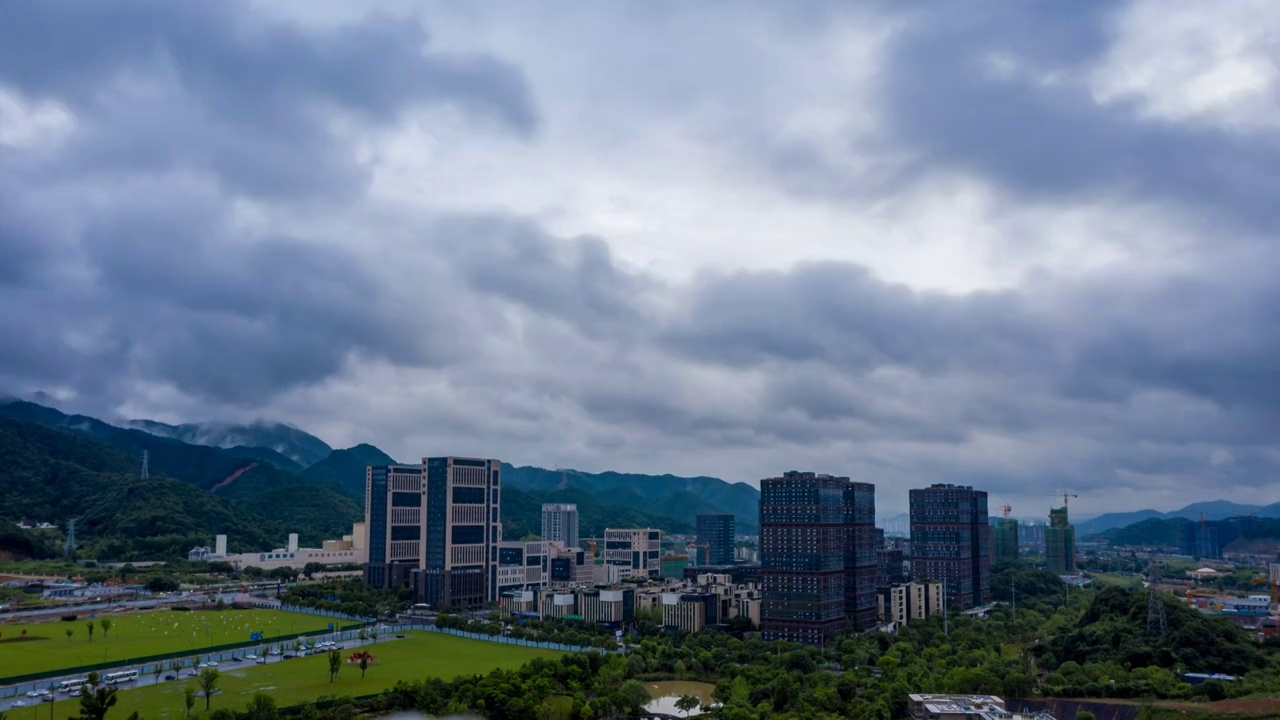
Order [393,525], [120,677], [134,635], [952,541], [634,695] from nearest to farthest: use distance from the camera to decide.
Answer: [634,695], [120,677], [134,635], [393,525], [952,541]

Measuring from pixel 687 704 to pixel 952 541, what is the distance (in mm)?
45035

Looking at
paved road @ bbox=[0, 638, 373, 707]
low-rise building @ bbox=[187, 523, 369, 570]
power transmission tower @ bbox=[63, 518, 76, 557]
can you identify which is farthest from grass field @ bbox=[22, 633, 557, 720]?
power transmission tower @ bbox=[63, 518, 76, 557]

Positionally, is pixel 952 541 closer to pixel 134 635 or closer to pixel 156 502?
pixel 134 635

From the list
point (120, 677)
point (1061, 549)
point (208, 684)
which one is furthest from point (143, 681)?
point (1061, 549)

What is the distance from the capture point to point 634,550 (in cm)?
9681

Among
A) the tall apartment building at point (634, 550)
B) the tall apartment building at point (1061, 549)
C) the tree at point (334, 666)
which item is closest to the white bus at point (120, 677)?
the tree at point (334, 666)

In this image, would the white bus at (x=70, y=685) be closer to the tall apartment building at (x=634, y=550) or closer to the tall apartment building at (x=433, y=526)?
the tall apartment building at (x=433, y=526)

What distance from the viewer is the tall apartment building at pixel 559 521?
411 ft

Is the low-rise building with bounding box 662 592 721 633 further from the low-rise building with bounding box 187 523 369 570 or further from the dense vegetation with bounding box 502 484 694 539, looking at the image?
the dense vegetation with bounding box 502 484 694 539

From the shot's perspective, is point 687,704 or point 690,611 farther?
point 690,611

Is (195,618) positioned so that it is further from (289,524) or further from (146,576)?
(289,524)

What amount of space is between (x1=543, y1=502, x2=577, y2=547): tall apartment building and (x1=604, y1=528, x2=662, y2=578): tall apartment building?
88.5 ft

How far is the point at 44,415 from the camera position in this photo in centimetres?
17750

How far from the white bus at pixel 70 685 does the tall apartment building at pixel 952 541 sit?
2305 inches
